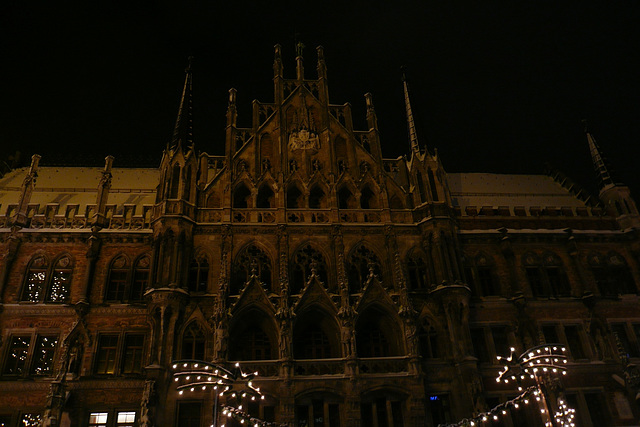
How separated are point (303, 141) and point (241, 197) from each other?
537cm

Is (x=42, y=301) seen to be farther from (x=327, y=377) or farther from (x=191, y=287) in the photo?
(x=327, y=377)

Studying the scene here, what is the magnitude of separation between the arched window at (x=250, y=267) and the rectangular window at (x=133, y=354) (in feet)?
18.2

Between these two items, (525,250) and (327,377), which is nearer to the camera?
(327,377)

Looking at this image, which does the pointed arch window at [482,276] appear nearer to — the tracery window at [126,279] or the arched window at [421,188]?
the arched window at [421,188]

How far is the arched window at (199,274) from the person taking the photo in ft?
85.8

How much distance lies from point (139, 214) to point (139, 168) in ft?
21.6

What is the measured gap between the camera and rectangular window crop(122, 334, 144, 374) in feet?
80.4

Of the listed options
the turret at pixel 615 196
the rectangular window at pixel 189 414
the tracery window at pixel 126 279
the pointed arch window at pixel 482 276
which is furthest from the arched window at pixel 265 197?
the turret at pixel 615 196

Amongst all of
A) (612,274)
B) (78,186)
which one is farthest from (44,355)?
(612,274)

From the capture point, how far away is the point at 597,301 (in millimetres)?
28750

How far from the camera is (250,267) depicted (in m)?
26.8

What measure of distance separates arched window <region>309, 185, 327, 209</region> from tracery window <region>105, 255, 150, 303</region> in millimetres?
10180

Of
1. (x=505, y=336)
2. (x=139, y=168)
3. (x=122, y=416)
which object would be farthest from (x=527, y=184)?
(x=122, y=416)

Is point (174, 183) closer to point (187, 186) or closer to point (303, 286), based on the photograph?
point (187, 186)
